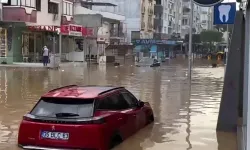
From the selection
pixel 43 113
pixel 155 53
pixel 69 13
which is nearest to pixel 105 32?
pixel 155 53

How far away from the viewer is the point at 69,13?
47.0 m

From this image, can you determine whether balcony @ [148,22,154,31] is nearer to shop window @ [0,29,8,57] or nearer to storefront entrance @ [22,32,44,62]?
storefront entrance @ [22,32,44,62]

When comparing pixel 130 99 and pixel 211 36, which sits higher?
pixel 211 36

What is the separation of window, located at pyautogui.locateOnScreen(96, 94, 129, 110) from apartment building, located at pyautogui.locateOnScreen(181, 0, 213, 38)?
106928 mm

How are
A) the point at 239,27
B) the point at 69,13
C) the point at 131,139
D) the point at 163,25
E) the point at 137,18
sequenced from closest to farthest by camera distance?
the point at 131,139 → the point at 239,27 → the point at 69,13 → the point at 137,18 → the point at 163,25

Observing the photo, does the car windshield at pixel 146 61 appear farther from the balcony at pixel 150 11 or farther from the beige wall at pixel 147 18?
the balcony at pixel 150 11

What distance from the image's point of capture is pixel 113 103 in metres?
8.25

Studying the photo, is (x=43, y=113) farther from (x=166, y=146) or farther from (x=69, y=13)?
(x=69, y=13)

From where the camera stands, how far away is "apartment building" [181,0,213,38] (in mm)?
116750

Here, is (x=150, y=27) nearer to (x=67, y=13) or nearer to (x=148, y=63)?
(x=67, y=13)

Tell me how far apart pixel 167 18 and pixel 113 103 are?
301ft

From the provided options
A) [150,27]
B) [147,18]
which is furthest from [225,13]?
[150,27]

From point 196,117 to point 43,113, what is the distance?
531 cm

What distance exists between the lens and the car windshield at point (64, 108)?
7.42 metres
